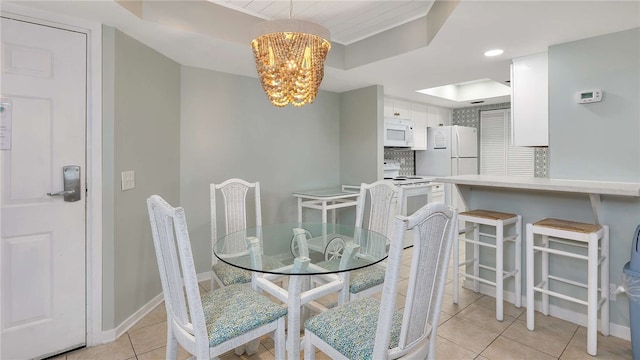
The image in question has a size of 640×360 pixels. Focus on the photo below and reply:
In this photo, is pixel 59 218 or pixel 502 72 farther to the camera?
pixel 502 72

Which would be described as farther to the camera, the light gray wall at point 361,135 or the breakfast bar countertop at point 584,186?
the light gray wall at point 361,135

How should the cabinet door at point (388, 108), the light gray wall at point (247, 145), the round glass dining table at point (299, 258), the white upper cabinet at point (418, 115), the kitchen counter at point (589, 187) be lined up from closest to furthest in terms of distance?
the round glass dining table at point (299, 258), the kitchen counter at point (589, 187), the light gray wall at point (247, 145), the cabinet door at point (388, 108), the white upper cabinet at point (418, 115)

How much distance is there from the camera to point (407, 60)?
290cm

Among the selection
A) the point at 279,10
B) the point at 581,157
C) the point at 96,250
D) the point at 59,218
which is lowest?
the point at 96,250

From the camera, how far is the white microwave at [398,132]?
422cm

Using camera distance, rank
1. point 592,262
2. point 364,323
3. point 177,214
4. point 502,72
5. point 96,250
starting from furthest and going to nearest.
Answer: point 502,72 → point 96,250 → point 592,262 → point 364,323 → point 177,214

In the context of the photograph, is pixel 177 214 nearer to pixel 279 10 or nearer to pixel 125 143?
pixel 125 143

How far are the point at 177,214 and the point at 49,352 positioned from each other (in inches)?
65.0

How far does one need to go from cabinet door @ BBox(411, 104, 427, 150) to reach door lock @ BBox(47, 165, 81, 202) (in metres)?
4.08

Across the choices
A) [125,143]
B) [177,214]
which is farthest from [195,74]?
[177,214]

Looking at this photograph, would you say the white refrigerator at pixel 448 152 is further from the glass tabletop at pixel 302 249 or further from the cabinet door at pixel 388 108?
the glass tabletop at pixel 302 249

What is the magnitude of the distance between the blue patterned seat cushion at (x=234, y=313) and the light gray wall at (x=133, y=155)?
102 cm

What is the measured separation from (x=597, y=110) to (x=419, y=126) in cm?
271

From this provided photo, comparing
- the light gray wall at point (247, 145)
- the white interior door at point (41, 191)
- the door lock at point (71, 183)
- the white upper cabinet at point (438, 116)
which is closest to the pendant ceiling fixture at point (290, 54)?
the white interior door at point (41, 191)
